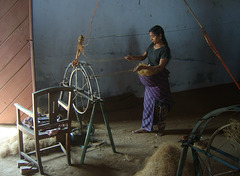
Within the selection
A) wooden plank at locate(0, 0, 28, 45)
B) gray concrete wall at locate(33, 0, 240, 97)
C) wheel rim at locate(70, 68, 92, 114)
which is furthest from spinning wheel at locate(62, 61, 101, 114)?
wooden plank at locate(0, 0, 28, 45)

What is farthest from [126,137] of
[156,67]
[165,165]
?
[165,165]

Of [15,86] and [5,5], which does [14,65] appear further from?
[5,5]

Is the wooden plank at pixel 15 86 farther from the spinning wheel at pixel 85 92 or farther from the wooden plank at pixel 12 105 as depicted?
the spinning wheel at pixel 85 92

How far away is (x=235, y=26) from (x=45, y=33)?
4.28m

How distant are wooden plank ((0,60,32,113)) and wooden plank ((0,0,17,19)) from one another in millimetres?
733

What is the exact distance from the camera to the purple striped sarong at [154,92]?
3176 mm

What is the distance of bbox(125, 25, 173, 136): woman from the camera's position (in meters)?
3.07

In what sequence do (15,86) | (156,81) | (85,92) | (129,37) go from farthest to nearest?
(129,37) → (15,86) → (156,81) → (85,92)

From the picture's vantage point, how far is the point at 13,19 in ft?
11.3

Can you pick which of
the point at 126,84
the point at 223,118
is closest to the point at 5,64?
the point at 126,84

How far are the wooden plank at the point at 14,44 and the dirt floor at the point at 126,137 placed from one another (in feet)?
3.29

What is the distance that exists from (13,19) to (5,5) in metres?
0.20

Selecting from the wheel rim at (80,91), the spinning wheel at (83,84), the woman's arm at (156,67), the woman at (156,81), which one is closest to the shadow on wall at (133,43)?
the spinning wheel at (83,84)

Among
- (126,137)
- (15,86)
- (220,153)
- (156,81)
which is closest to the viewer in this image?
(220,153)
